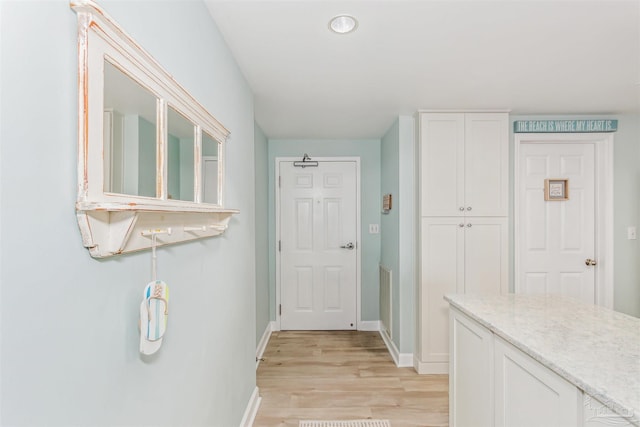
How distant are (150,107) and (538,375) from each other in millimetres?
1482

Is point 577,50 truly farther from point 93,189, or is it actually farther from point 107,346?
point 107,346

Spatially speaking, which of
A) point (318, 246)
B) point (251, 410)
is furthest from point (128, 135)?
point (318, 246)

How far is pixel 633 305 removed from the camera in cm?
297

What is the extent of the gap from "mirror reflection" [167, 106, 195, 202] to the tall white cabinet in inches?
83.4

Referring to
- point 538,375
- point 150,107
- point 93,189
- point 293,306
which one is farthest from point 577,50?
point 293,306

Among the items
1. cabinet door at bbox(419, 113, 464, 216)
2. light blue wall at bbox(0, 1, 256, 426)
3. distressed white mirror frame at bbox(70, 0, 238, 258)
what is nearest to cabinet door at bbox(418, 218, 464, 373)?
cabinet door at bbox(419, 113, 464, 216)

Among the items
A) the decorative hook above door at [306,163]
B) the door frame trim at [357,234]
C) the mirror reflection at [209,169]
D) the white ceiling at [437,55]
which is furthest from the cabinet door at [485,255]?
the mirror reflection at [209,169]

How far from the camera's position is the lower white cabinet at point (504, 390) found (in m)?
0.94

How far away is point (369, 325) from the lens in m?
3.96

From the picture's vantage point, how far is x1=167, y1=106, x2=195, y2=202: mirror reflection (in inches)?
41.4

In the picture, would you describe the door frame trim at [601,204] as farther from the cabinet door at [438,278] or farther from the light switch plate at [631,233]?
the cabinet door at [438,278]

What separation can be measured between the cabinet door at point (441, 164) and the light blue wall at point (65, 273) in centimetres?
210

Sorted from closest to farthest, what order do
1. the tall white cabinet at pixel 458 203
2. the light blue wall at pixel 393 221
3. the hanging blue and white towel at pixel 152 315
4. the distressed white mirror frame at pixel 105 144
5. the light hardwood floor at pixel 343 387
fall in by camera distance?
the distressed white mirror frame at pixel 105 144 → the hanging blue and white towel at pixel 152 315 → the light hardwood floor at pixel 343 387 → the tall white cabinet at pixel 458 203 → the light blue wall at pixel 393 221

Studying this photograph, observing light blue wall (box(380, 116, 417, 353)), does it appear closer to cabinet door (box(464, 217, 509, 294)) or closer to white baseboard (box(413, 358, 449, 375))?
white baseboard (box(413, 358, 449, 375))
